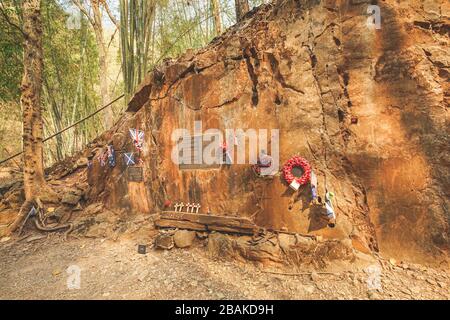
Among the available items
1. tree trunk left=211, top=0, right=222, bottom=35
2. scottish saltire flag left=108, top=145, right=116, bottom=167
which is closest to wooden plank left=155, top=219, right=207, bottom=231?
scottish saltire flag left=108, top=145, right=116, bottom=167

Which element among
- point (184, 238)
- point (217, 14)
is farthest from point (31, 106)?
point (217, 14)

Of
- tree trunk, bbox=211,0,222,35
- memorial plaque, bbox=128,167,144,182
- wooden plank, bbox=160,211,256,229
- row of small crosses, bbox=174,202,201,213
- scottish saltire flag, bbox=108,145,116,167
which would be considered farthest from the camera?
tree trunk, bbox=211,0,222,35

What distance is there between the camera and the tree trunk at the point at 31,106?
6461 millimetres

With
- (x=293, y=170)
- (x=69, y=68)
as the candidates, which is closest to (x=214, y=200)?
(x=293, y=170)

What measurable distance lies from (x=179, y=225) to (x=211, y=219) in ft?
2.27

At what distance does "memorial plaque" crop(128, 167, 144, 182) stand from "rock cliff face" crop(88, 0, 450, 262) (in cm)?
103

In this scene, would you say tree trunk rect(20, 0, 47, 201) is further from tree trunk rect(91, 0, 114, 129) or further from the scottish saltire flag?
tree trunk rect(91, 0, 114, 129)

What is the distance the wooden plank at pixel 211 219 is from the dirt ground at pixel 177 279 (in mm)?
466

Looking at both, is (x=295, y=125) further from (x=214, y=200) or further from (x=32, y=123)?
(x=32, y=123)

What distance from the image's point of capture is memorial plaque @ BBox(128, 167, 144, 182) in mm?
6008

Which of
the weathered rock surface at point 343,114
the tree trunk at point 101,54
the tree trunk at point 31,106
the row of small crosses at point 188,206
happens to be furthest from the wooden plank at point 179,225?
the tree trunk at point 101,54

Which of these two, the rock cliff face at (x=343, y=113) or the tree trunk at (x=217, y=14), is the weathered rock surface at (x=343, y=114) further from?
the tree trunk at (x=217, y=14)

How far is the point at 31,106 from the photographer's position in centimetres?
655

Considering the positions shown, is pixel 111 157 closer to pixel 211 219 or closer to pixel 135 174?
pixel 135 174
